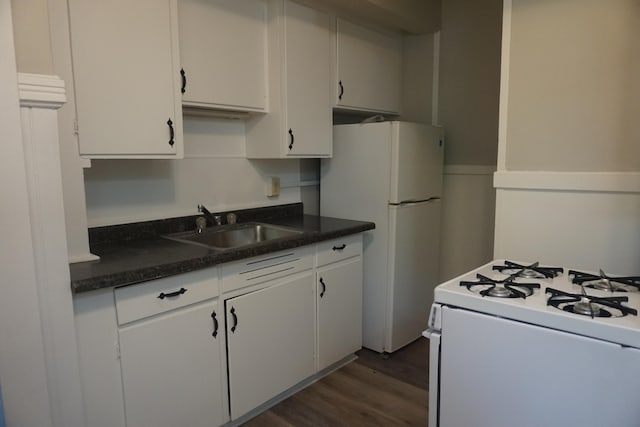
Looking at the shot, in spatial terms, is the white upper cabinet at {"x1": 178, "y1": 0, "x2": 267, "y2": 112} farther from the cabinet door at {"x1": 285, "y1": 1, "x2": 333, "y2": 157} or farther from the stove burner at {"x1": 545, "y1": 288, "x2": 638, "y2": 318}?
the stove burner at {"x1": 545, "y1": 288, "x2": 638, "y2": 318}

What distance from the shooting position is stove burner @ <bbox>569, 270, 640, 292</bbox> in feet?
4.76

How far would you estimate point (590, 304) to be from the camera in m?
1.26

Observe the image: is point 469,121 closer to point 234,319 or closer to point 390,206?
point 390,206

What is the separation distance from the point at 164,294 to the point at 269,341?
0.66m

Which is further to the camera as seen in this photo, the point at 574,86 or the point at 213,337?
the point at 213,337

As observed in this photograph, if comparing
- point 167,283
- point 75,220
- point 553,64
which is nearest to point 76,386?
point 167,283

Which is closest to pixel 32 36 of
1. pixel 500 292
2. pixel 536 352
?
pixel 500 292

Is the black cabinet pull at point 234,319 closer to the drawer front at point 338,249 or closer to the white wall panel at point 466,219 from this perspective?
the drawer front at point 338,249

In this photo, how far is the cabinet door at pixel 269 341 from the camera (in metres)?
Result: 2.00

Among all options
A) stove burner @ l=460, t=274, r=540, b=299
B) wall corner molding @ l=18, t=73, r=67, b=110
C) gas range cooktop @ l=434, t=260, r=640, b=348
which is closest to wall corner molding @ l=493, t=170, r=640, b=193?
gas range cooktop @ l=434, t=260, r=640, b=348

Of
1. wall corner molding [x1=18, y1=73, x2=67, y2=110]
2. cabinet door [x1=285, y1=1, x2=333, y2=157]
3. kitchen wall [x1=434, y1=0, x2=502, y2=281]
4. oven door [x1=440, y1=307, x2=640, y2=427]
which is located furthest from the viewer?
kitchen wall [x1=434, y1=0, x2=502, y2=281]

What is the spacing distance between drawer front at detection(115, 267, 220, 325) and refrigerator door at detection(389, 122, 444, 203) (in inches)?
51.5

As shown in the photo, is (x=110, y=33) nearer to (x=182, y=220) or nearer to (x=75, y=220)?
(x=75, y=220)

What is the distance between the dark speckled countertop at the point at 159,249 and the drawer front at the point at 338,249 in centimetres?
7
